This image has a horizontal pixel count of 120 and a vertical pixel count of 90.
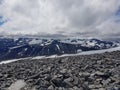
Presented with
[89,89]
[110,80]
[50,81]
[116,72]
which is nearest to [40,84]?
[50,81]

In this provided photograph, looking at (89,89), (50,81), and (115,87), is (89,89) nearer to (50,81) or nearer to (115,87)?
(115,87)

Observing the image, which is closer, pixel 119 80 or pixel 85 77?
pixel 119 80

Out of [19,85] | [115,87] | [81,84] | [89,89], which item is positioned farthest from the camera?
[19,85]

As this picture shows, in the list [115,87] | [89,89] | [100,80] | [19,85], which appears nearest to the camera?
[115,87]

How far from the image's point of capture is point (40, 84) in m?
31.9

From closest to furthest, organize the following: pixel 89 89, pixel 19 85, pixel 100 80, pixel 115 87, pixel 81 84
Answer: pixel 115 87 < pixel 89 89 < pixel 81 84 < pixel 100 80 < pixel 19 85

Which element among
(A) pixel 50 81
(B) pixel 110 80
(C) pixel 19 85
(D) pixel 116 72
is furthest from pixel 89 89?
(C) pixel 19 85

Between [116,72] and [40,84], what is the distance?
43.3ft

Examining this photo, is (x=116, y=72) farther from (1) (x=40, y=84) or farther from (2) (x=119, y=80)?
(1) (x=40, y=84)

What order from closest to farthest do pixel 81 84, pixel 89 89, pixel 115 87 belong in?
pixel 115 87 → pixel 89 89 → pixel 81 84

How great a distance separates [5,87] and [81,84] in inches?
480

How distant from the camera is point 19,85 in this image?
35500 mm

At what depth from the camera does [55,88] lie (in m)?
29.8

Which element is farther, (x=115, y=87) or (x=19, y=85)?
(x=19, y=85)
